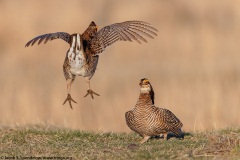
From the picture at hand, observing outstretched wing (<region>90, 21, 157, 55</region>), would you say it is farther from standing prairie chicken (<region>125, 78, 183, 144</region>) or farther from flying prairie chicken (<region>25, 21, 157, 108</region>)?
standing prairie chicken (<region>125, 78, 183, 144</region>)

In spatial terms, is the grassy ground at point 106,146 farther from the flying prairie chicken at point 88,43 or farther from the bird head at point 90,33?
the bird head at point 90,33

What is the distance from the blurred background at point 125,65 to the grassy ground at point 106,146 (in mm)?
1959

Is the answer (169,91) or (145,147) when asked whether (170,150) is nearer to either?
(145,147)

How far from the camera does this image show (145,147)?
25.3 ft

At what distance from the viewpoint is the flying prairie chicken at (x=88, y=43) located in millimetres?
9266

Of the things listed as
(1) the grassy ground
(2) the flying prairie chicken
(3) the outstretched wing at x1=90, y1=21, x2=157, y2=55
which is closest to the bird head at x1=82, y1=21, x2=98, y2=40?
(2) the flying prairie chicken

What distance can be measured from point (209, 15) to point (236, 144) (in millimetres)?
10715

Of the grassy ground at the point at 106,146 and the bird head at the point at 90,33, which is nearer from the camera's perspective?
the grassy ground at the point at 106,146

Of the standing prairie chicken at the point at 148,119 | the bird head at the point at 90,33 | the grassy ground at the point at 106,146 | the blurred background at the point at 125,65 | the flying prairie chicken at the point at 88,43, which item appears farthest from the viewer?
the blurred background at the point at 125,65

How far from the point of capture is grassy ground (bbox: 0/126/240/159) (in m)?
7.03

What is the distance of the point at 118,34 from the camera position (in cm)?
1021

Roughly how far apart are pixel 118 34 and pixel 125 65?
5.80m

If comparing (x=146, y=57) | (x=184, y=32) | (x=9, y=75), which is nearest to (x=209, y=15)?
(x=184, y=32)

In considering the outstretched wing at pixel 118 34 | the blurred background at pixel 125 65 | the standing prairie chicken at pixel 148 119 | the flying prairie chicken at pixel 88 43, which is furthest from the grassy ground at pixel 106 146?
the blurred background at pixel 125 65
